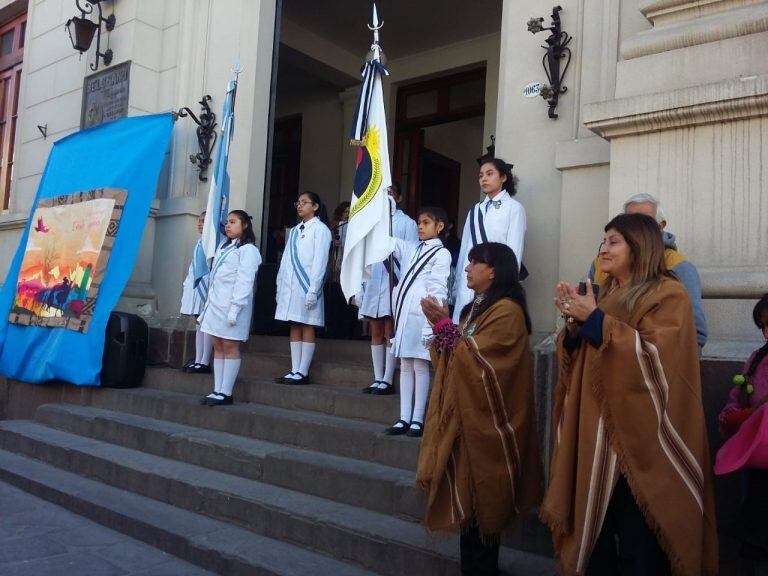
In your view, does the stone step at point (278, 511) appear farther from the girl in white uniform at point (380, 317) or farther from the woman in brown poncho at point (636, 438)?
the girl in white uniform at point (380, 317)

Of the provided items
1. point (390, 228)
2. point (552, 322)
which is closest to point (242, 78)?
point (390, 228)

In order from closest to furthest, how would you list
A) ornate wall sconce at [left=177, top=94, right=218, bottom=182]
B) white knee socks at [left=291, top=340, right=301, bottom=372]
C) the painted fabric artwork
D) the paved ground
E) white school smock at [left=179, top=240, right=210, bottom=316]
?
the paved ground, white knee socks at [left=291, top=340, right=301, bottom=372], white school smock at [left=179, top=240, right=210, bottom=316], the painted fabric artwork, ornate wall sconce at [left=177, top=94, right=218, bottom=182]

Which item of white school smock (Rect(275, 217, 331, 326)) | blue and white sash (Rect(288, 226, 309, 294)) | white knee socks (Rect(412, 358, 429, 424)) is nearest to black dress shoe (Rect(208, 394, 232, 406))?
white school smock (Rect(275, 217, 331, 326))

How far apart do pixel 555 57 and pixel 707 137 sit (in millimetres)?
1696

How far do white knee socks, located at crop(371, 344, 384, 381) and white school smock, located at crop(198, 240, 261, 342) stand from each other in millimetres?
1229

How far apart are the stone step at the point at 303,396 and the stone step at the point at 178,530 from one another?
1294 millimetres

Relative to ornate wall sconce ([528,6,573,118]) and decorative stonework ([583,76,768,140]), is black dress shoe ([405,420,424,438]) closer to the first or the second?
decorative stonework ([583,76,768,140])

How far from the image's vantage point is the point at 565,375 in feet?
9.95

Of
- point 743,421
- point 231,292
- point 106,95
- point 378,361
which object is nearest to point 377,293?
point 378,361

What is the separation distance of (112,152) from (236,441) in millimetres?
4144

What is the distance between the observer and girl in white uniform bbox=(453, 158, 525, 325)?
512 centimetres

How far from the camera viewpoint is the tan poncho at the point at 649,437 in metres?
2.69

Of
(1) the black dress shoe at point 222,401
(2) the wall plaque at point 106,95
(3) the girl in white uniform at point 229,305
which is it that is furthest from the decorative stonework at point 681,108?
(2) the wall plaque at point 106,95

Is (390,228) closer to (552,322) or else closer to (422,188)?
(552,322)
